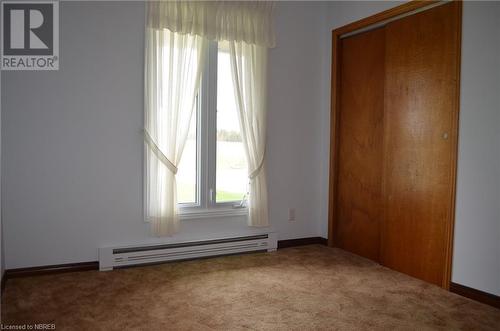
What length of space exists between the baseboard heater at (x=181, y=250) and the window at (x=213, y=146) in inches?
13.1

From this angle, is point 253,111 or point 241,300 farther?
point 253,111

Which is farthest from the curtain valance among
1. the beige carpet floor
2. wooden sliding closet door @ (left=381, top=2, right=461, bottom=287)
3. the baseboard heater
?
the beige carpet floor

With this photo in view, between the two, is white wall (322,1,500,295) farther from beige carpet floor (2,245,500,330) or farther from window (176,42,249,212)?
window (176,42,249,212)

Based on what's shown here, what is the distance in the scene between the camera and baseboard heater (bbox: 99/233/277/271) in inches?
133

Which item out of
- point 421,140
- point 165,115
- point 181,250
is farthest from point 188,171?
point 421,140

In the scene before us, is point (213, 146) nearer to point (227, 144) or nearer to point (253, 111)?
point (227, 144)

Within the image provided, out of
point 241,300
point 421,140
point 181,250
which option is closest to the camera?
point 241,300

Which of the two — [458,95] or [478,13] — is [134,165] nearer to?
[458,95]

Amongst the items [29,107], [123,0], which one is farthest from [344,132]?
[29,107]

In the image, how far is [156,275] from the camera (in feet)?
10.7

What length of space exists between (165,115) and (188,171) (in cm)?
56

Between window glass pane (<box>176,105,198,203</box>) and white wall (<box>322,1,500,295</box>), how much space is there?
218 centimetres

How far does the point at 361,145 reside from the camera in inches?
154

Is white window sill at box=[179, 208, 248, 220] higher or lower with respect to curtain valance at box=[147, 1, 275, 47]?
lower
